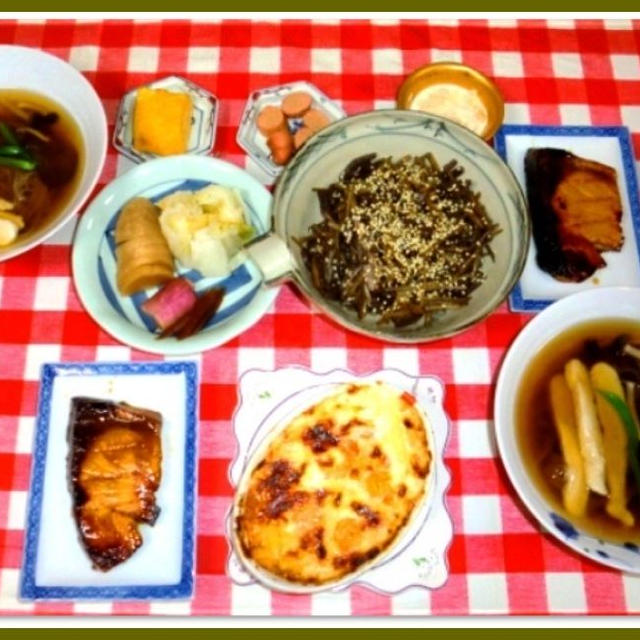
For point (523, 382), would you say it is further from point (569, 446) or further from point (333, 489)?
point (333, 489)

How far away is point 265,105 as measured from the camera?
2373 millimetres

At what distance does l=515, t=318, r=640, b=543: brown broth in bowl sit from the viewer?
73.4 inches

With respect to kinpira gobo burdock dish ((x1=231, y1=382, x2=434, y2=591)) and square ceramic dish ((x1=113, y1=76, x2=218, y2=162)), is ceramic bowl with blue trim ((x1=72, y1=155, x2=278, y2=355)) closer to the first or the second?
square ceramic dish ((x1=113, y1=76, x2=218, y2=162))

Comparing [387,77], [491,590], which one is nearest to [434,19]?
[387,77]

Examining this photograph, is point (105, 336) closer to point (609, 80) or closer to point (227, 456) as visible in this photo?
point (227, 456)

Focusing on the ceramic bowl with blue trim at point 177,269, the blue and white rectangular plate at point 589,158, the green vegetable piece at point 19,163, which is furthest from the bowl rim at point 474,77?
the green vegetable piece at point 19,163

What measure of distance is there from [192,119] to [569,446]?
134 centimetres

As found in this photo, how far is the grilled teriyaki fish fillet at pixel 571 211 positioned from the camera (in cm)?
217

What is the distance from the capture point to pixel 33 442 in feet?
6.71

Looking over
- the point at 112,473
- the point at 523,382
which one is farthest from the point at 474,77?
the point at 112,473

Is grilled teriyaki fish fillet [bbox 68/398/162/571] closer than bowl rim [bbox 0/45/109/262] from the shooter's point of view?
Yes

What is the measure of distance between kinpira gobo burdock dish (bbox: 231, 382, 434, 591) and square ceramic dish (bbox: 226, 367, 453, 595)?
1cm

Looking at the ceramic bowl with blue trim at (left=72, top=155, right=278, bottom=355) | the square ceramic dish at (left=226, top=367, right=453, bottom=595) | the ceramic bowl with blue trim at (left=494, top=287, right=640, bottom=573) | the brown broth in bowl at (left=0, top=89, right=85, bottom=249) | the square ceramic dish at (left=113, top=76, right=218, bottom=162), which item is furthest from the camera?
the square ceramic dish at (left=113, top=76, right=218, bottom=162)

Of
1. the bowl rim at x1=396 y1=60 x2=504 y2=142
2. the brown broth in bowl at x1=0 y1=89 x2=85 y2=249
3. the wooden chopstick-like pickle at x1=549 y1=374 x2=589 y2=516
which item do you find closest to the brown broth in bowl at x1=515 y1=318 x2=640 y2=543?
the wooden chopstick-like pickle at x1=549 y1=374 x2=589 y2=516
